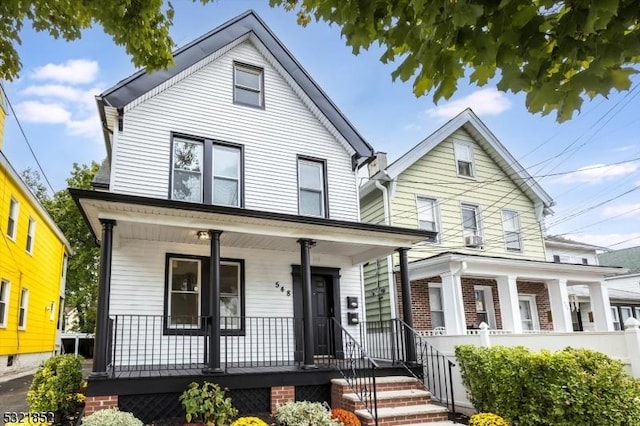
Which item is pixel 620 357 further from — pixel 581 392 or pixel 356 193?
pixel 356 193

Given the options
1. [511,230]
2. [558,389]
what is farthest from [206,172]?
[511,230]

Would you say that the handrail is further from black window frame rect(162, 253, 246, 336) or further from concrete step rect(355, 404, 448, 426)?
black window frame rect(162, 253, 246, 336)

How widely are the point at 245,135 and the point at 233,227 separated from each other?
10.7 feet

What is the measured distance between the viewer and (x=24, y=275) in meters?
→ 15.6

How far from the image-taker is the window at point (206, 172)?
1046 cm

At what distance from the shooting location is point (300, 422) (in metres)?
6.85

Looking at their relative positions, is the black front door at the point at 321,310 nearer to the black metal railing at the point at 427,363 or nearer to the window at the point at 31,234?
the black metal railing at the point at 427,363

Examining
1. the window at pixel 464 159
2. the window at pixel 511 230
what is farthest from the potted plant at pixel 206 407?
the window at pixel 511 230

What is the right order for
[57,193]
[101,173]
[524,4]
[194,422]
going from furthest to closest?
[57,193] < [101,173] < [194,422] < [524,4]

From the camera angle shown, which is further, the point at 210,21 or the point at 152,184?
the point at 210,21

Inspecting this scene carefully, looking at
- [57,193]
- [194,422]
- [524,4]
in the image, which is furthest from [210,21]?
[57,193]

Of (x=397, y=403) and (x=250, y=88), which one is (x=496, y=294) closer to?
(x=397, y=403)

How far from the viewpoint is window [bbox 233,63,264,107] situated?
38.3 ft

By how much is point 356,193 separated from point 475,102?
23.0 ft
